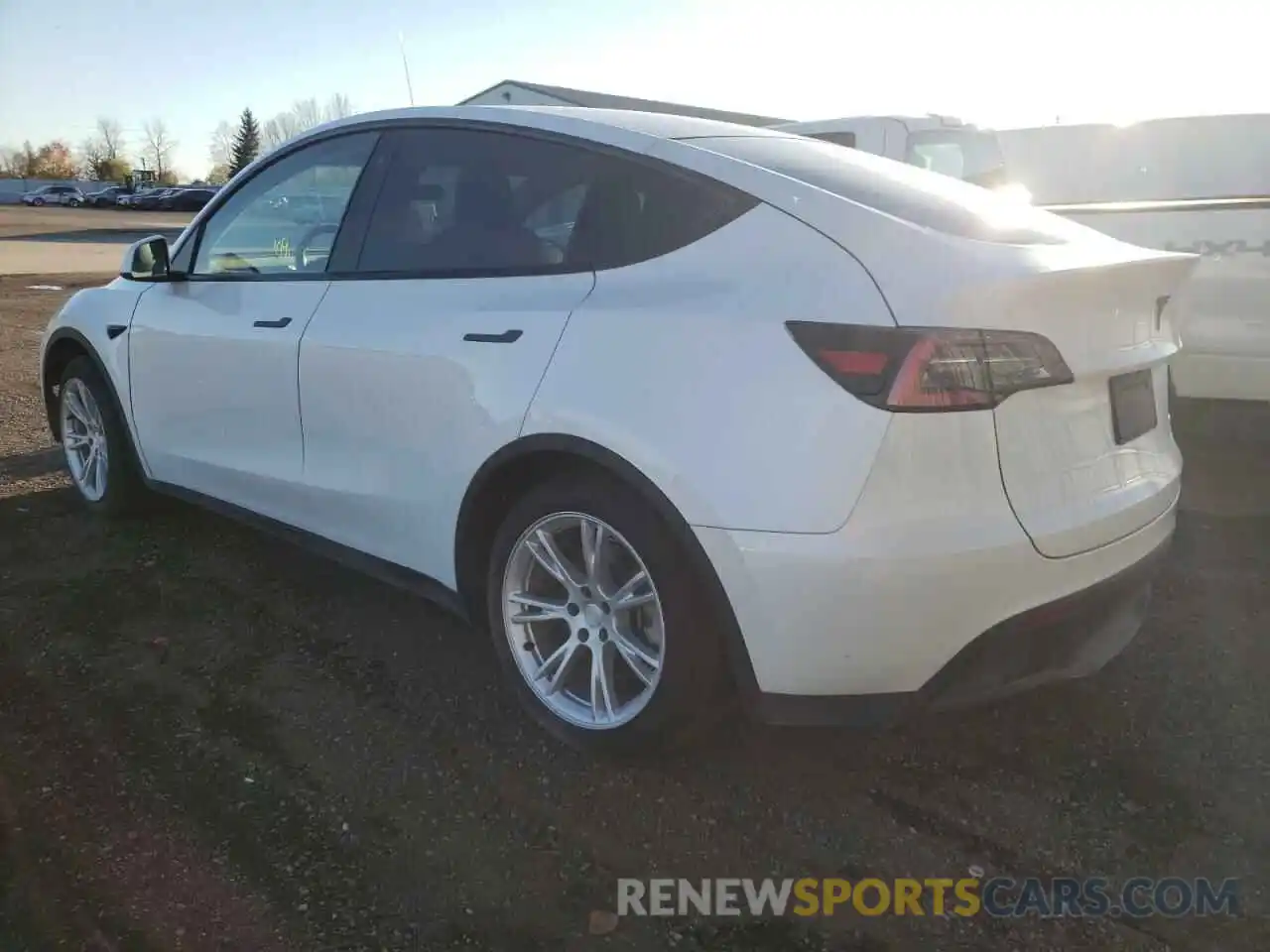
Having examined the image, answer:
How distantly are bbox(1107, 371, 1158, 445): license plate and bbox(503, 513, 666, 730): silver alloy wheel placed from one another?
119cm

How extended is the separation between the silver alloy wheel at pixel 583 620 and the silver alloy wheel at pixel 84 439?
274cm

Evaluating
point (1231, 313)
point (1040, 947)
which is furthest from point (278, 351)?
point (1231, 313)

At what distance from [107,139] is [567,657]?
397 feet

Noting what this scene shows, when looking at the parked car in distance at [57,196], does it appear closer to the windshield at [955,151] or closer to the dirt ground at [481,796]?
the windshield at [955,151]

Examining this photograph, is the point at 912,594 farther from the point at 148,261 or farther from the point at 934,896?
the point at 148,261

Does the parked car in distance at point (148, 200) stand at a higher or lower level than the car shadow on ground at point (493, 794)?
higher

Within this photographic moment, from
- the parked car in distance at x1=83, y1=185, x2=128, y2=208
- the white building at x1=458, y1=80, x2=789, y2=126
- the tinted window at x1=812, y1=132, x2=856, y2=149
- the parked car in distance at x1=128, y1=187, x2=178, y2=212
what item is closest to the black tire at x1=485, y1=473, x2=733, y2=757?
the tinted window at x1=812, y1=132, x2=856, y2=149

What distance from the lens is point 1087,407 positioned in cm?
248

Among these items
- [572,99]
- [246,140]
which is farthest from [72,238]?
[246,140]

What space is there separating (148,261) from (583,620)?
2841 mm

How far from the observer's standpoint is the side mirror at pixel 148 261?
172 inches

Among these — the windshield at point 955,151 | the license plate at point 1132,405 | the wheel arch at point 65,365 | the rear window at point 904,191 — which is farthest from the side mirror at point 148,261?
the windshield at point 955,151

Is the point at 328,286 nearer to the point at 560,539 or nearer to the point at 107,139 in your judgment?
the point at 560,539

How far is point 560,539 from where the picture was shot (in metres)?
2.90
